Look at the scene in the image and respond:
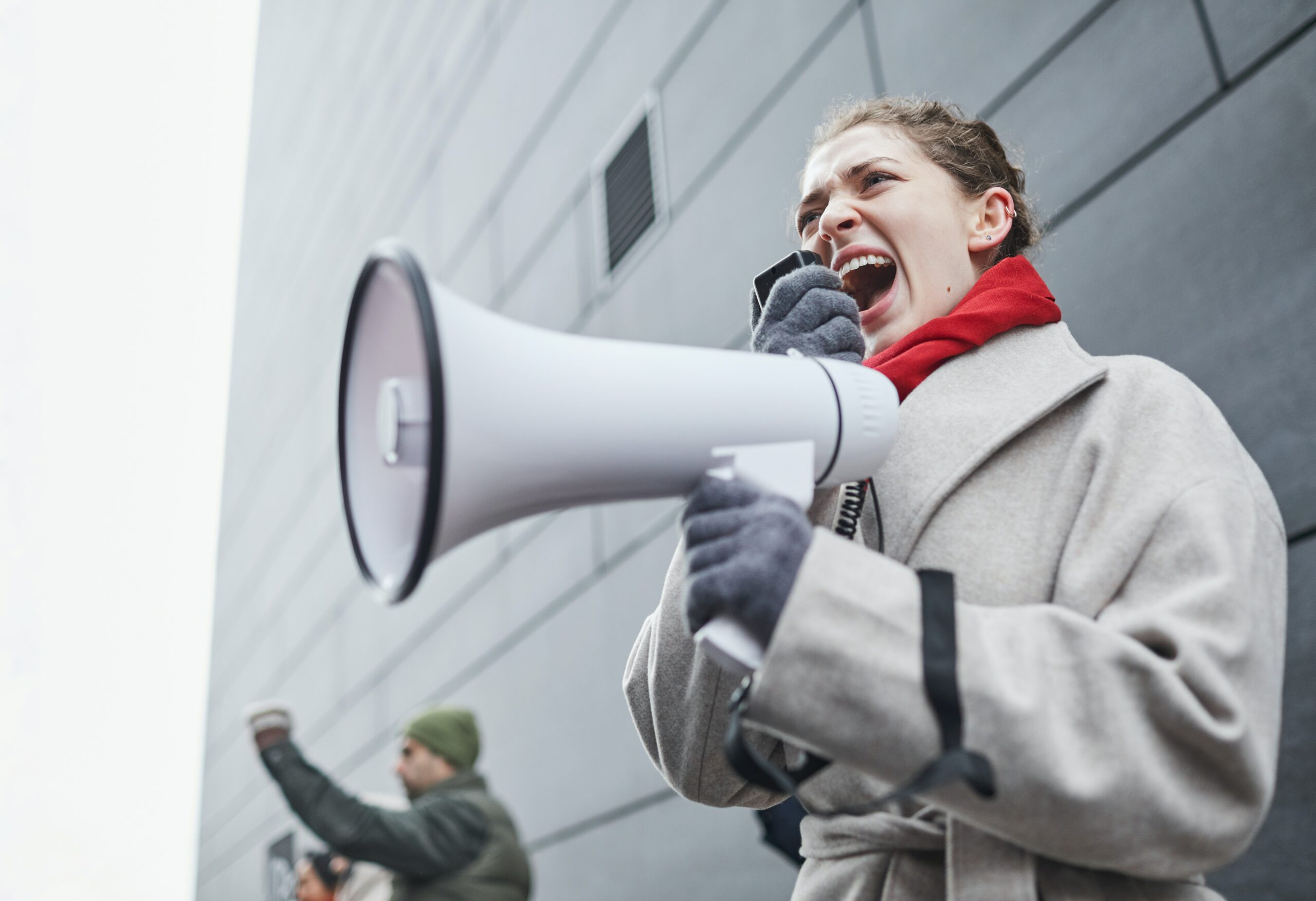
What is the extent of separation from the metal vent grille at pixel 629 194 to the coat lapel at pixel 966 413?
2312 mm

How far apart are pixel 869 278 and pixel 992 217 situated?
176 millimetres

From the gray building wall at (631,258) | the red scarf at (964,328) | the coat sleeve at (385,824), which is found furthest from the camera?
the coat sleeve at (385,824)

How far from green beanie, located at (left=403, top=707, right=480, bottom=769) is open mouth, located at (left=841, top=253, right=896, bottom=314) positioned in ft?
6.78

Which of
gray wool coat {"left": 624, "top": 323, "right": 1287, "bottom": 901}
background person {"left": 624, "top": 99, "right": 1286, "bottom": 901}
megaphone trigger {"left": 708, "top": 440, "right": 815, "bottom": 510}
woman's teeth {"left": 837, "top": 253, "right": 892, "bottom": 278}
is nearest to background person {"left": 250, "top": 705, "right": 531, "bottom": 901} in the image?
background person {"left": 624, "top": 99, "right": 1286, "bottom": 901}

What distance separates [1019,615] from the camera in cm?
76

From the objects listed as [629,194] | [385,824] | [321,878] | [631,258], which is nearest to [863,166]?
[385,824]

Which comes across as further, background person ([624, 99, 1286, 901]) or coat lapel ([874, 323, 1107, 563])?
coat lapel ([874, 323, 1107, 563])

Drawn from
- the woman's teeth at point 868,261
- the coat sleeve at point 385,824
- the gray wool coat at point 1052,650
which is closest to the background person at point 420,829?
the coat sleeve at point 385,824

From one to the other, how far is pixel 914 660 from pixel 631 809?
2.41 metres

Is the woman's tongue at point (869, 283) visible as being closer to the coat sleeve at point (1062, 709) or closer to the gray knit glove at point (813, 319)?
the gray knit glove at point (813, 319)

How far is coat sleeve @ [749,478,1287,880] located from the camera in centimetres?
69

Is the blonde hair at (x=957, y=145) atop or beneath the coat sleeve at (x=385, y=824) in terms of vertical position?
atop

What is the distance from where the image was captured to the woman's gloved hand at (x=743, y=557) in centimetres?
73

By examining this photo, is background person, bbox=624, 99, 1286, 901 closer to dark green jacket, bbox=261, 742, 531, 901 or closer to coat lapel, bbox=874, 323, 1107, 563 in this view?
coat lapel, bbox=874, 323, 1107, 563
